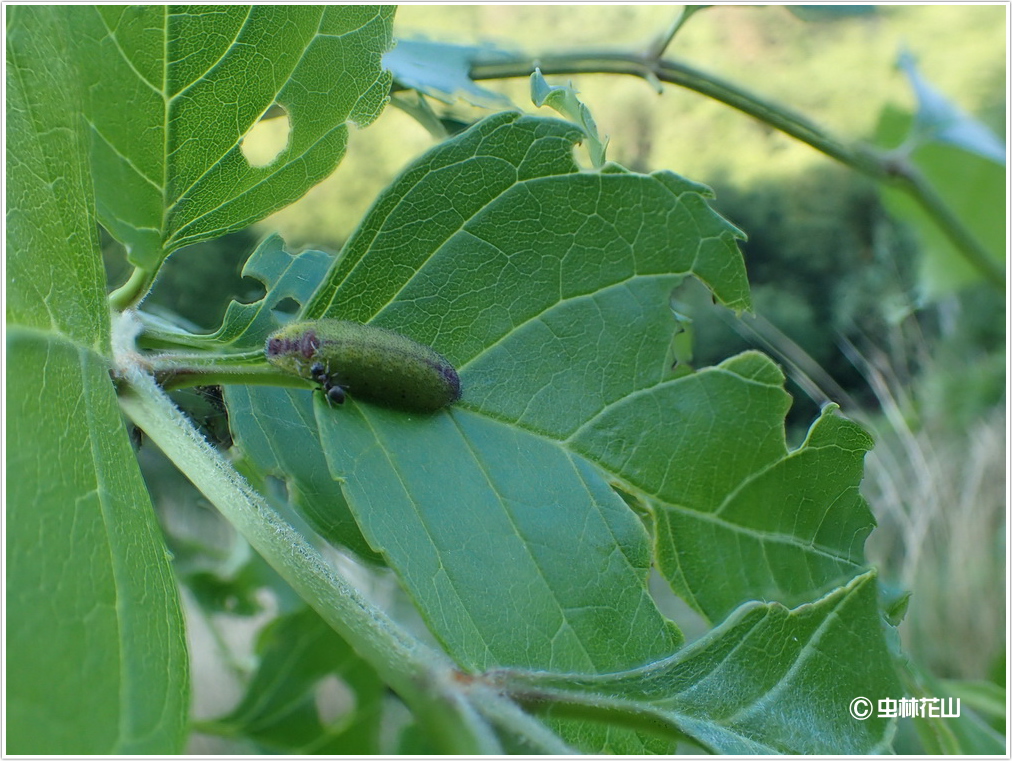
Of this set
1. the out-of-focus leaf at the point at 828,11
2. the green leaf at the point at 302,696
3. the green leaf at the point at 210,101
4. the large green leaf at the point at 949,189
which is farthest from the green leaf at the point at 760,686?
the large green leaf at the point at 949,189

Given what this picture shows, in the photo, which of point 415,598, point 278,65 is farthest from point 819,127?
point 415,598

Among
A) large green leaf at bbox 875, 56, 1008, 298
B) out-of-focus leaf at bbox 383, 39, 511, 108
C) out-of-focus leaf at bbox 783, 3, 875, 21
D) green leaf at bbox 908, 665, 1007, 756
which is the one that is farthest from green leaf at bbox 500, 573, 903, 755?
large green leaf at bbox 875, 56, 1008, 298

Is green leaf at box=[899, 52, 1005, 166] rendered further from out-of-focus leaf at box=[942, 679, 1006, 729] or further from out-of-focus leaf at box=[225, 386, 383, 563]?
out-of-focus leaf at box=[225, 386, 383, 563]

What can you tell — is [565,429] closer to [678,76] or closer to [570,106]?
[570,106]

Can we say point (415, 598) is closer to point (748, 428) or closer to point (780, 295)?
point (748, 428)

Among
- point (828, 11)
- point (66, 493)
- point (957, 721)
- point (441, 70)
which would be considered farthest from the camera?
point (828, 11)
